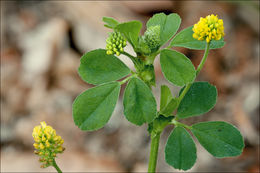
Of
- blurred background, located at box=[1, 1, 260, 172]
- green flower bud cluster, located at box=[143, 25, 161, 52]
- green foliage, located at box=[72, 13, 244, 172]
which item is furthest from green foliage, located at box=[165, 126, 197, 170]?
blurred background, located at box=[1, 1, 260, 172]

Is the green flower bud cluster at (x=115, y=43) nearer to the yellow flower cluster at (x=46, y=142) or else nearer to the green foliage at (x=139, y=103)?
the green foliage at (x=139, y=103)

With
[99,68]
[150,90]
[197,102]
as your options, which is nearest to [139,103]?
[150,90]

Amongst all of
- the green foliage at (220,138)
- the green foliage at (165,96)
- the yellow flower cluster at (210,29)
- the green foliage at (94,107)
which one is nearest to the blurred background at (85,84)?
the green foliage at (220,138)

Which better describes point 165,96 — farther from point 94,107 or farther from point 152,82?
point 94,107

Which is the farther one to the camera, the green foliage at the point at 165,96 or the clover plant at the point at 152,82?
the green foliage at the point at 165,96

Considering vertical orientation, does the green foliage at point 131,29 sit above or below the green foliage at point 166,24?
below

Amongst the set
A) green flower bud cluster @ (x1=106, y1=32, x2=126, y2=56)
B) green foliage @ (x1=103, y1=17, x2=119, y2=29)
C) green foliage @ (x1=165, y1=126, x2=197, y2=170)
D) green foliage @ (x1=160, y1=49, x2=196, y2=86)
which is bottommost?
green foliage @ (x1=165, y1=126, x2=197, y2=170)

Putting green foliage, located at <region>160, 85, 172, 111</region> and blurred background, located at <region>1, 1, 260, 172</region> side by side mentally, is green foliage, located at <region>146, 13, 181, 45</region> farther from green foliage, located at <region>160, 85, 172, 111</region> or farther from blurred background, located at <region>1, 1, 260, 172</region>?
blurred background, located at <region>1, 1, 260, 172</region>

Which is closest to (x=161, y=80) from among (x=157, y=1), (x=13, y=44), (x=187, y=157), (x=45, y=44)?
(x=157, y=1)
